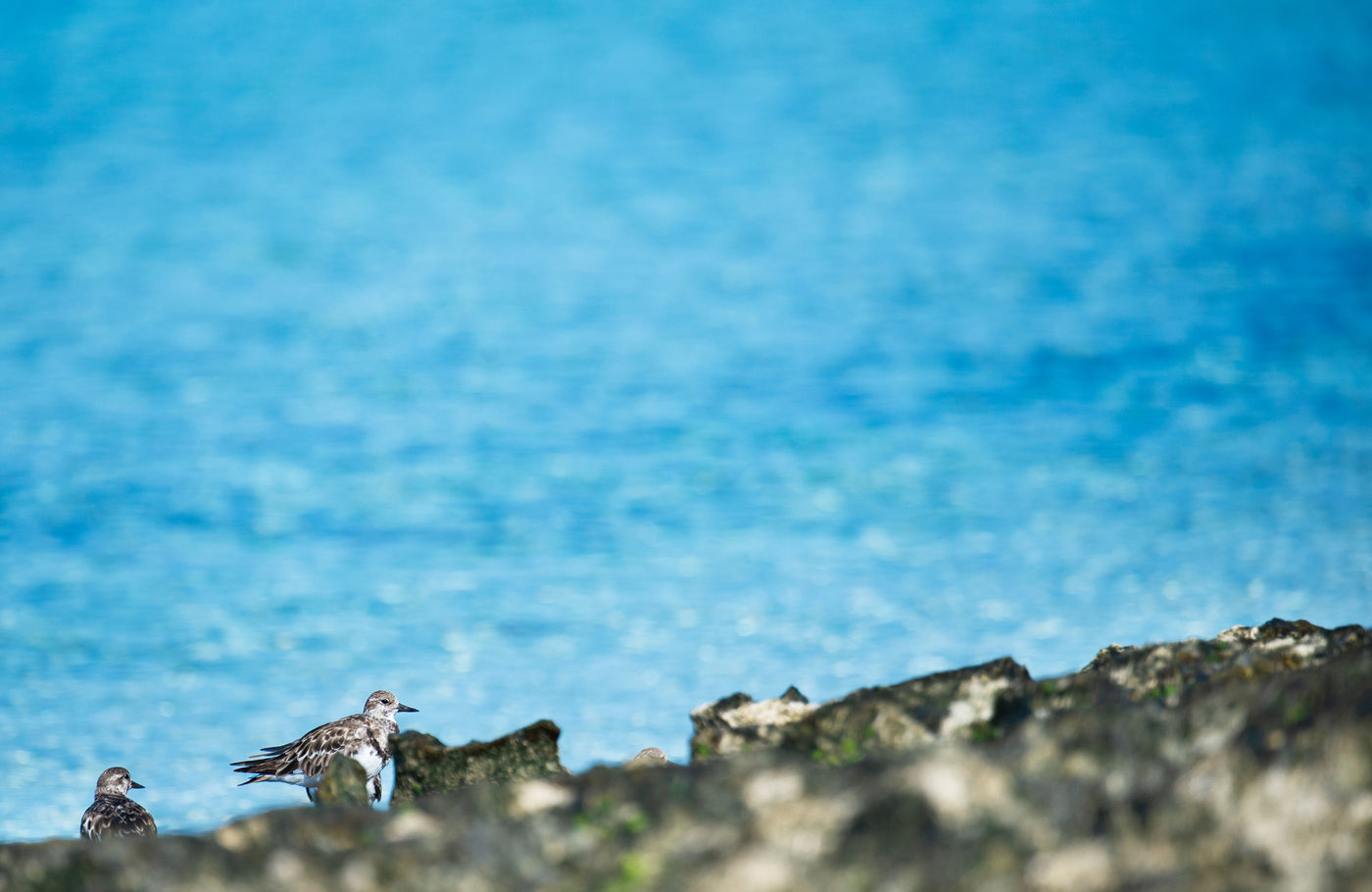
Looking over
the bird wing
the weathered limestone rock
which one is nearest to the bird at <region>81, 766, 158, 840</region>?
the bird wing

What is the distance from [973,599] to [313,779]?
9.86 metres

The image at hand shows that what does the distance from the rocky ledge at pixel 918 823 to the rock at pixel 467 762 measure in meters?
0.94

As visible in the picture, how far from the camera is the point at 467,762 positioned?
12.8ft

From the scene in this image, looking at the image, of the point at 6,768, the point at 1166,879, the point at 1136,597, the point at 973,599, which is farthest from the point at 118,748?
the point at 1166,879

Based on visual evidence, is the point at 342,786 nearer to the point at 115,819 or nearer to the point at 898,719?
the point at 898,719

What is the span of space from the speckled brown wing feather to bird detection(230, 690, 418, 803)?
119 centimetres

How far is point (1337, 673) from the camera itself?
9.11ft

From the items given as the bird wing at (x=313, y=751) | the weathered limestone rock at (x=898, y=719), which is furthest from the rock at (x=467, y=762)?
the bird wing at (x=313, y=751)

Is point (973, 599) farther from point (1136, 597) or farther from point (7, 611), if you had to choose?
point (7, 611)

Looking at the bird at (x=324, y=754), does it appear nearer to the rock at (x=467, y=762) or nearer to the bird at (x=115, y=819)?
the bird at (x=115, y=819)

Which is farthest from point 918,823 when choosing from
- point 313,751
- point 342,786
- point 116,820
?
point 313,751

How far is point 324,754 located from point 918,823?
19.7ft

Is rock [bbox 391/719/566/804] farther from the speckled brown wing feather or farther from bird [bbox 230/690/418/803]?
bird [bbox 230/690/418/803]

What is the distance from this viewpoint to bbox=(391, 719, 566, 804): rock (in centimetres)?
387
